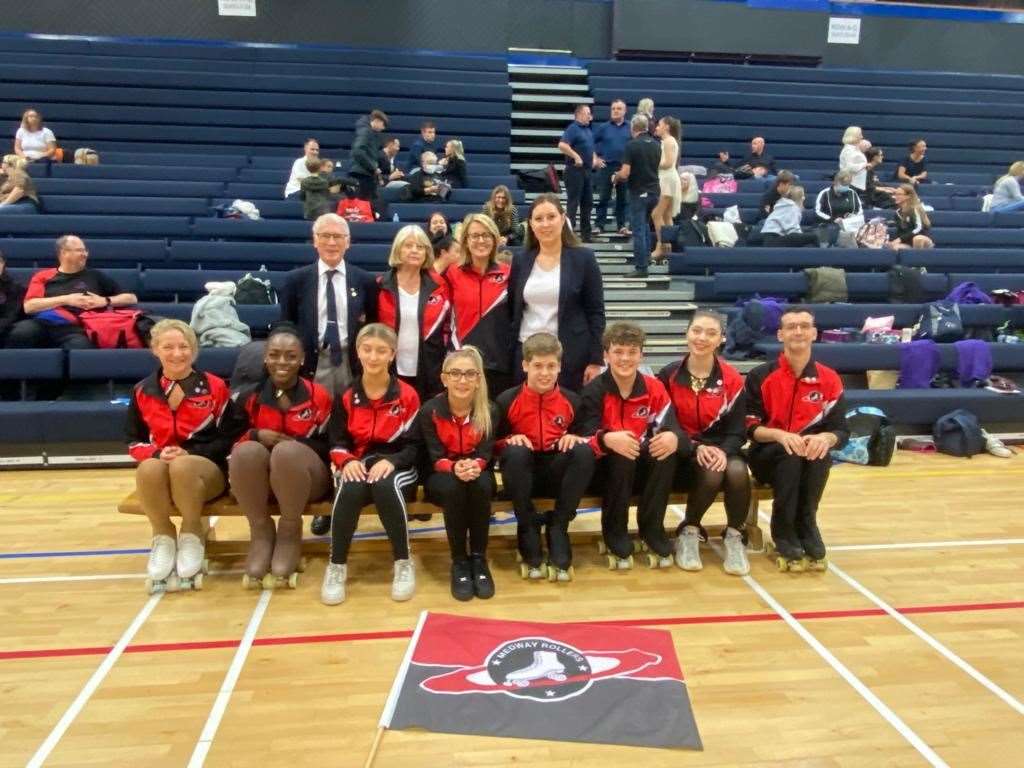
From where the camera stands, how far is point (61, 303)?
4.55 meters

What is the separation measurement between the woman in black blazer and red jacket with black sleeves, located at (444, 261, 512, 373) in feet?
0.18

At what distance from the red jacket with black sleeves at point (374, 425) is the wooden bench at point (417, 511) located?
21 cm

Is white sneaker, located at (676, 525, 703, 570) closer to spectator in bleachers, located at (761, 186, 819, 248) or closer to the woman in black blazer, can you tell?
the woman in black blazer

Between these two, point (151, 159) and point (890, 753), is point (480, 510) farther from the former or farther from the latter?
point (151, 159)

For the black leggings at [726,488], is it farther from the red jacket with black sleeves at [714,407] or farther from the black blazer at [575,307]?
the black blazer at [575,307]

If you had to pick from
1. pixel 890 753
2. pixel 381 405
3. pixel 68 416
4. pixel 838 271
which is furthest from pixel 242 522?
pixel 838 271

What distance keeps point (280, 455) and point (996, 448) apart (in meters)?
4.34

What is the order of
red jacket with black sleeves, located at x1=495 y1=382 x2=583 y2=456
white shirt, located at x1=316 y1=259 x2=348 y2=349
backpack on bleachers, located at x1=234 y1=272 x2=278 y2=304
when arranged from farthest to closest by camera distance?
backpack on bleachers, located at x1=234 y1=272 x2=278 y2=304 < white shirt, located at x1=316 y1=259 x2=348 y2=349 < red jacket with black sleeves, located at x1=495 y1=382 x2=583 y2=456

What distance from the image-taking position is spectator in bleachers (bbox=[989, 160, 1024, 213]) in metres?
8.07

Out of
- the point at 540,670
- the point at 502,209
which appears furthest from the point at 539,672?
the point at 502,209

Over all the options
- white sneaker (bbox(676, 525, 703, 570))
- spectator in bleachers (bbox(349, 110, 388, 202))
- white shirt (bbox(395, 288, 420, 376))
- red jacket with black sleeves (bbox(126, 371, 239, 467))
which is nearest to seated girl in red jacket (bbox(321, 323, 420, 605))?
white shirt (bbox(395, 288, 420, 376))

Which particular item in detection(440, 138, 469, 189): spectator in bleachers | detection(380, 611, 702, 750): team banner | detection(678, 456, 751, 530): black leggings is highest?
detection(440, 138, 469, 189): spectator in bleachers

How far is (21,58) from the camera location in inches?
357

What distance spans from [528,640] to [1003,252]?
21.8 ft
